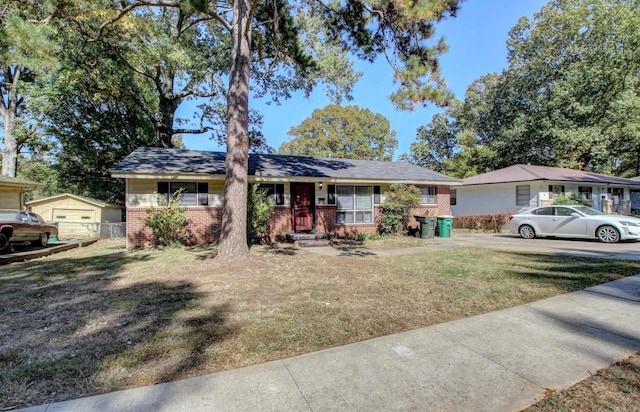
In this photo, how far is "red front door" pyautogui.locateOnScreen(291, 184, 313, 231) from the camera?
13453 mm

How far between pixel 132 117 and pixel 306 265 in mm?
21085

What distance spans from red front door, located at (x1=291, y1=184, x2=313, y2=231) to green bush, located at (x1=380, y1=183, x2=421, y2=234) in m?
3.33

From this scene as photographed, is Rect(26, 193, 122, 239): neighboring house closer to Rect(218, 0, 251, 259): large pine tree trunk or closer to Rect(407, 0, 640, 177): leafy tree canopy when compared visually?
Rect(218, 0, 251, 259): large pine tree trunk

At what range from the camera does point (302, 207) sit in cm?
1361

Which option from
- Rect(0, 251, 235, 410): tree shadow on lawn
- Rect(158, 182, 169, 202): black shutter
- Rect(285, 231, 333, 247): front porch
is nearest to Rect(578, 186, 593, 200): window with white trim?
Rect(285, 231, 333, 247): front porch

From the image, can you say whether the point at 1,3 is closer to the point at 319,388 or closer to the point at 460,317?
the point at 319,388

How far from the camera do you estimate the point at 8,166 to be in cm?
1866

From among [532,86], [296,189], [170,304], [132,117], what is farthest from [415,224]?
[132,117]

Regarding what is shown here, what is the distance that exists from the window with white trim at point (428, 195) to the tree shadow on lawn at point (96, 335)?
42.0 ft

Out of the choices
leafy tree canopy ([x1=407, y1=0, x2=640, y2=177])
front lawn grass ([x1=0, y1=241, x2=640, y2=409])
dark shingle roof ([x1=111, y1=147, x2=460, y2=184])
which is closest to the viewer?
front lawn grass ([x1=0, y1=241, x2=640, y2=409])

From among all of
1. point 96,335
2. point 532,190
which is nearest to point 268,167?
point 96,335

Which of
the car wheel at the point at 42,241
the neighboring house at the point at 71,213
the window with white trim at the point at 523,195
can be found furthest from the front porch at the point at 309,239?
the window with white trim at the point at 523,195

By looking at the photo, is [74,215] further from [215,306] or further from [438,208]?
[438,208]

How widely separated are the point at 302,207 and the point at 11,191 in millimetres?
14912
